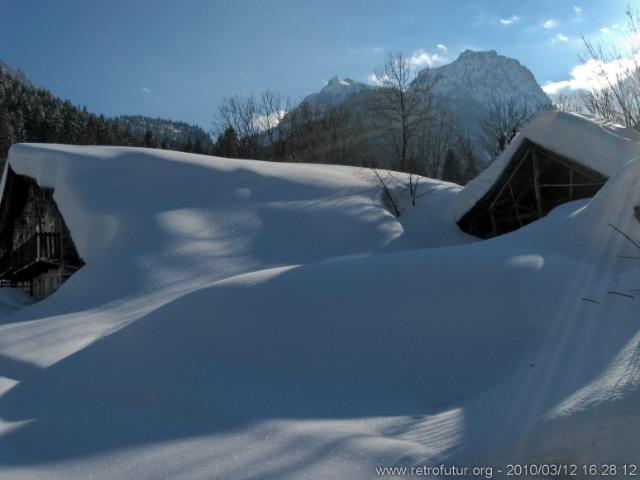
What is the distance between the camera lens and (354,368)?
14.5ft

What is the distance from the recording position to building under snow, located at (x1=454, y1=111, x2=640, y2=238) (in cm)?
988

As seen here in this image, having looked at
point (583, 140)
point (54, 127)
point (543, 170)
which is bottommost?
point (543, 170)

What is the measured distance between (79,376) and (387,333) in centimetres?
308

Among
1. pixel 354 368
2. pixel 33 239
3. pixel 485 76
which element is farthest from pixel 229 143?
pixel 485 76

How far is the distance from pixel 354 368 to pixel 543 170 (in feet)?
35.4

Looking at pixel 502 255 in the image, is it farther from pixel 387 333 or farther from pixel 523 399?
pixel 523 399

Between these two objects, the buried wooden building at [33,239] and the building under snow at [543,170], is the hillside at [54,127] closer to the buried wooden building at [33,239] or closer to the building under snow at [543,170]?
the buried wooden building at [33,239]

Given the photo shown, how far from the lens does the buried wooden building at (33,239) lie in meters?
14.2

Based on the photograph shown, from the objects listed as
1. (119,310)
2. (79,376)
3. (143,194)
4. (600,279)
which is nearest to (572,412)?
(600,279)

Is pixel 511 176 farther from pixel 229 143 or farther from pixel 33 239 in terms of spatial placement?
pixel 229 143

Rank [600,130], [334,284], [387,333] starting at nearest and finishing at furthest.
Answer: [387,333] → [334,284] → [600,130]

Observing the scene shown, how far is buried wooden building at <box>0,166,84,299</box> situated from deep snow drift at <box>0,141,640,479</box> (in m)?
6.04

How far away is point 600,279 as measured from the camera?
203 inches

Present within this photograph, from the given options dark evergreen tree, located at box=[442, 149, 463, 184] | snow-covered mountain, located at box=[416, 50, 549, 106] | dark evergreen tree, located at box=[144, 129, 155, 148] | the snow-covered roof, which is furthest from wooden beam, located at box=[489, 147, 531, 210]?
snow-covered mountain, located at box=[416, 50, 549, 106]
